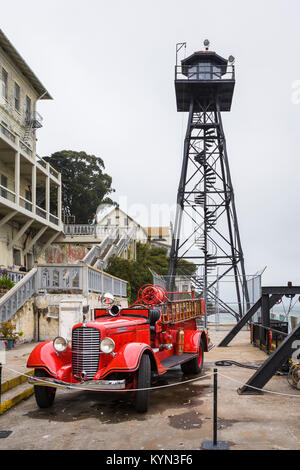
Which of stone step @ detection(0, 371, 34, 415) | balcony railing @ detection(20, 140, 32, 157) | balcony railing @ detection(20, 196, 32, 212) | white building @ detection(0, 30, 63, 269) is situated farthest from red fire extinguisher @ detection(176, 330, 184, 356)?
balcony railing @ detection(20, 140, 32, 157)

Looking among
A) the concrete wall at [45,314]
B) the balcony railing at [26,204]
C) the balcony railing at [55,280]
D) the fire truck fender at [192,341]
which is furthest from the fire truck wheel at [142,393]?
the balcony railing at [26,204]

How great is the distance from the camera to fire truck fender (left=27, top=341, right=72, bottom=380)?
24.6 ft

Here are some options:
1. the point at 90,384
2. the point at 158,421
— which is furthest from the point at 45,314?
the point at 158,421

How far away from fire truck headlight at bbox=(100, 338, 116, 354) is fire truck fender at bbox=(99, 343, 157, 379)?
15 cm

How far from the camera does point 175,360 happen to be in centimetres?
934

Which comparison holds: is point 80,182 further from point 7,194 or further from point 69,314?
point 69,314

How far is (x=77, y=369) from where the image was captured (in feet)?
24.8

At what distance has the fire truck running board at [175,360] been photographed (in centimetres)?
883

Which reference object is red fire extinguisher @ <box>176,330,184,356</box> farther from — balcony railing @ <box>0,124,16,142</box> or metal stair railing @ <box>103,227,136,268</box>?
metal stair railing @ <box>103,227,136,268</box>

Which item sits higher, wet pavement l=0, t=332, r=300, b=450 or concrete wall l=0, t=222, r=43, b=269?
concrete wall l=0, t=222, r=43, b=269

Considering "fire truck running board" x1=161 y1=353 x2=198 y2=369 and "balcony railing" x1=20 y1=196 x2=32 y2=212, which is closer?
"fire truck running board" x1=161 y1=353 x2=198 y2=369

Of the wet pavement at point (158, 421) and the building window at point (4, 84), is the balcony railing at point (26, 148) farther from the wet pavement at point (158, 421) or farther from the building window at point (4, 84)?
the wet pavement at point (158, 421)

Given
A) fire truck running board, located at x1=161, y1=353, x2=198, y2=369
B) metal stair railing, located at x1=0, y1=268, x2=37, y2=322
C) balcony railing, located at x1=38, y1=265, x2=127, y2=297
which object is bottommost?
fire truck running board, located at x1=161, y1=353, x2=198, y2=369

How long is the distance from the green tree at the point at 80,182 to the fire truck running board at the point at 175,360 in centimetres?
3376
